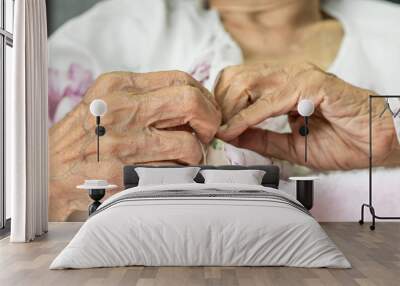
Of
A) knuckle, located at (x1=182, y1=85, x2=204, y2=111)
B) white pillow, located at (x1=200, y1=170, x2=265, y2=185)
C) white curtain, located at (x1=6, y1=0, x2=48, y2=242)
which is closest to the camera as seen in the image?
white curtain, located at (x1=6, y1=0, x2=48, y2=242)

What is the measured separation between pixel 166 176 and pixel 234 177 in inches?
31.6

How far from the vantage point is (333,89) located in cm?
834

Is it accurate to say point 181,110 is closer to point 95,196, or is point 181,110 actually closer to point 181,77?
point 181,77

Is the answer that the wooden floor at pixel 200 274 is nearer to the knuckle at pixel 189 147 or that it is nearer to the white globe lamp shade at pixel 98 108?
the white globe lamp shade at pixel 98 108

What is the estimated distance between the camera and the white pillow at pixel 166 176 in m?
7.59

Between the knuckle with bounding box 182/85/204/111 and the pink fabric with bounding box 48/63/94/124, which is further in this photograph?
the pink fabric with bounding box 48/63/94/124

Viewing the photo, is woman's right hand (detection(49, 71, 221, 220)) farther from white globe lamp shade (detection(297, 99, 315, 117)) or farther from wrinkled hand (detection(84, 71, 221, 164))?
white globe lamp shade (detection(297, 99, 315, 117))

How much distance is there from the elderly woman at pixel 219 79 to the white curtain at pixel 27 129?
1.07 metres

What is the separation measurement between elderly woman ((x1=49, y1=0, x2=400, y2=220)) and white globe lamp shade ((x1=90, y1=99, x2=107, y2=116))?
29 centimetres

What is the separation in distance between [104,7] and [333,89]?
319cm

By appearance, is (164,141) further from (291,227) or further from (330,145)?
(291,227)

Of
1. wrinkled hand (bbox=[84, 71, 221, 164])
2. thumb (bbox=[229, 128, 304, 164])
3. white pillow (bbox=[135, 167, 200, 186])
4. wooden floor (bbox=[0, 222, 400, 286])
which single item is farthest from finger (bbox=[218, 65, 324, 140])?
wooden floor (bbox=[0, 222, 400, 286])

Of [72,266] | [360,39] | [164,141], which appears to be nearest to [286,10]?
[360,39]

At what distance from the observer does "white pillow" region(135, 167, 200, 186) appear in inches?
299
